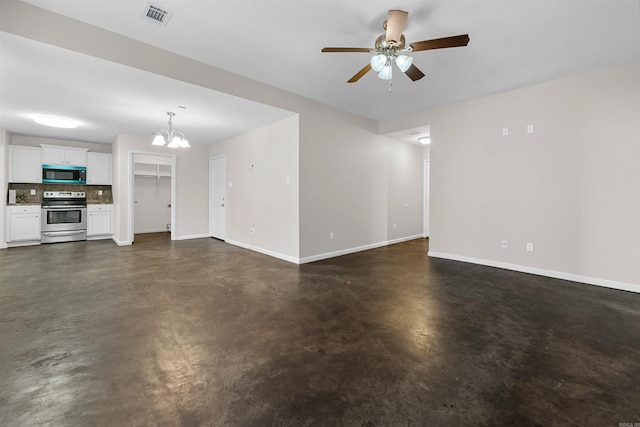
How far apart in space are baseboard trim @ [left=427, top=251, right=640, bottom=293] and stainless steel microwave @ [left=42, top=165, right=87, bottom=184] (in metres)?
8.30

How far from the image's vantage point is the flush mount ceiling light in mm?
4656

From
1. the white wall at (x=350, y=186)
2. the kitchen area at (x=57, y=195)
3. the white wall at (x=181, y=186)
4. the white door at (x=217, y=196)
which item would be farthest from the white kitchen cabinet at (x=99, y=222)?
the white wall at (x=350, y=186)

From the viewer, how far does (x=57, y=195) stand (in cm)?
630

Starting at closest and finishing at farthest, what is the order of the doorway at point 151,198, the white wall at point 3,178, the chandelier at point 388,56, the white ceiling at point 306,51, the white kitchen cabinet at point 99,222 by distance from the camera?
the white ceiling at point 306,51 → the chandelier at point 388,56 → the white wall at point 3,178 → the white kitchen cabinet at point 99,222 → the doorway at point 151,198

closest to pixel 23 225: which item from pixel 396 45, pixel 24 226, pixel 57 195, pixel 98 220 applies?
pixel 24 226

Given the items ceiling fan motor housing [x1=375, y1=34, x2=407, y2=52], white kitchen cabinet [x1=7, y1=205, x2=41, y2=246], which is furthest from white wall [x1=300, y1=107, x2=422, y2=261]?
white kitchen cabinet [x1=7, y1=205, x2=41, y2=246]

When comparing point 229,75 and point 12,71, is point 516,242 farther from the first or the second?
point 12,71

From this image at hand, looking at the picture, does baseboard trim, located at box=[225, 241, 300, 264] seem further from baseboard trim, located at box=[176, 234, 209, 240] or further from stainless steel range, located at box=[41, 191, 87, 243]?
stainless steel range, located at box=[41, 191, 87, 243]

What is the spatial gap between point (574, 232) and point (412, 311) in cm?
282

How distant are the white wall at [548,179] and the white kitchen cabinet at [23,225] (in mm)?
8486

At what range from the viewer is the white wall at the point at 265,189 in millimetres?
4551

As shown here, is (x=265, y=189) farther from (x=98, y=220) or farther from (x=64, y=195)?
(x=64, y=195)

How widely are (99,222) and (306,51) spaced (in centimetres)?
679

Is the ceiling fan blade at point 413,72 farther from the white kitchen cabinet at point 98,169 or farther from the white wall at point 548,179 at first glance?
the white kitchen cabinet at point 98,169
